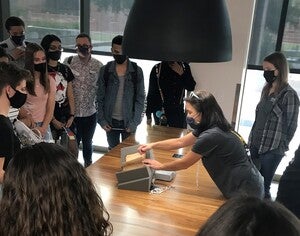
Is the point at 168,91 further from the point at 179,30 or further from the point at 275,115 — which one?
the point at 179,30

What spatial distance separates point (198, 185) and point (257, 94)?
2.15 meters

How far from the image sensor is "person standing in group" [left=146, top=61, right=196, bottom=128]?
3420mm

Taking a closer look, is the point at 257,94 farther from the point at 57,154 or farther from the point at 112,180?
the point at 57,154

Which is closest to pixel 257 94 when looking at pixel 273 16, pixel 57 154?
pixel 273 16

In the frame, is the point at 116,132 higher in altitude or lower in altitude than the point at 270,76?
lower

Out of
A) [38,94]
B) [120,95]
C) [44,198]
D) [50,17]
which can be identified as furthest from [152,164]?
[50,17]

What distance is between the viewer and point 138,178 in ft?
7.00

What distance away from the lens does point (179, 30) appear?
1.21 m

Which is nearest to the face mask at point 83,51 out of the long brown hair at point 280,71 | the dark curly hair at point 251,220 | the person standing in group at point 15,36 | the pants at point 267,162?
the person standing in group at point 15,36

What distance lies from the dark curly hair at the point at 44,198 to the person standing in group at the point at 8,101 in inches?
35.1

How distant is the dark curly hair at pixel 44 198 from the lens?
1091 mm

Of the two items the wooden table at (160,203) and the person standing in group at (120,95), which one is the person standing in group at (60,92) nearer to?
the person standing in group at (120,95)

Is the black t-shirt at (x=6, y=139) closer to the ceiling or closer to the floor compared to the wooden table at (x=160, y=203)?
closer to the ceiling

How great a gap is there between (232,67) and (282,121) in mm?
931
